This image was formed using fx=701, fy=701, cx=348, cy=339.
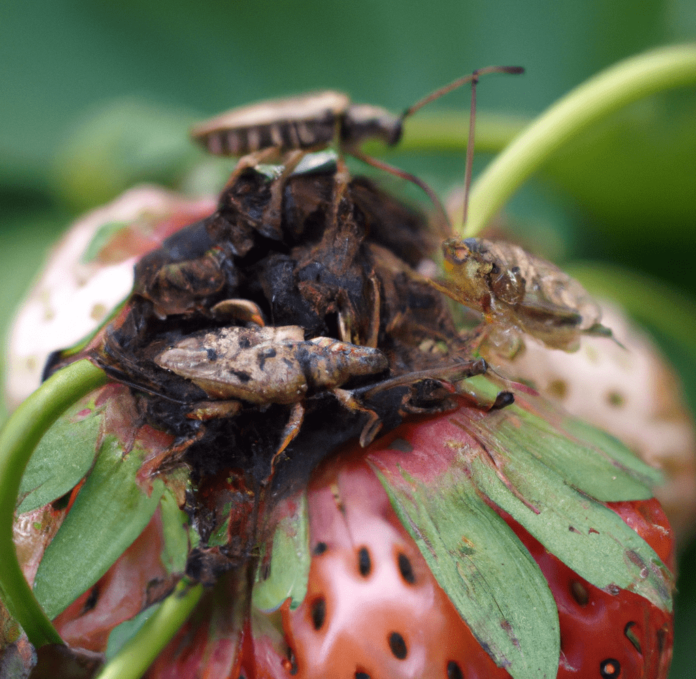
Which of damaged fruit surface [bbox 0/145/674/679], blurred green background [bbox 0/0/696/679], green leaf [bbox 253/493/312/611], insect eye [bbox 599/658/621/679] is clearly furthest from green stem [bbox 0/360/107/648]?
blurred green background [bbox 0/0/696/679]

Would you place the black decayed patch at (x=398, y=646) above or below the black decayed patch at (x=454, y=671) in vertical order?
above

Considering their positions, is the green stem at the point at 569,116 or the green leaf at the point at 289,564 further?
the green stem at the point at 569,116

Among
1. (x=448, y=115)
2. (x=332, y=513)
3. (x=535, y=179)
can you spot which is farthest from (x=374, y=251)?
(x=535, y=179)

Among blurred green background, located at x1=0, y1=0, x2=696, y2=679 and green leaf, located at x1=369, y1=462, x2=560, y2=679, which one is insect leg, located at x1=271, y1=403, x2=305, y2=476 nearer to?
green leaf, located at x1=369, y1=462, x2=560, y2=679

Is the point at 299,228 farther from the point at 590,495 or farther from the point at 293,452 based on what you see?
the point at 590,495

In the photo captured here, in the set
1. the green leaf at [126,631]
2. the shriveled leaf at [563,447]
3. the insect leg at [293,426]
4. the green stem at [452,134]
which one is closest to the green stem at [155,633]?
the green leaf at [126,631]

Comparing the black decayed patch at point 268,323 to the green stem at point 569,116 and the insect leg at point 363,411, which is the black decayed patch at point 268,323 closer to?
the insect leg at point 363,411

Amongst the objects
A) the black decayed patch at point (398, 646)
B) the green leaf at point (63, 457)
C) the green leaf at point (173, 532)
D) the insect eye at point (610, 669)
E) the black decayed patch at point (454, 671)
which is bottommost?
the insect eye at point (610, 669)
